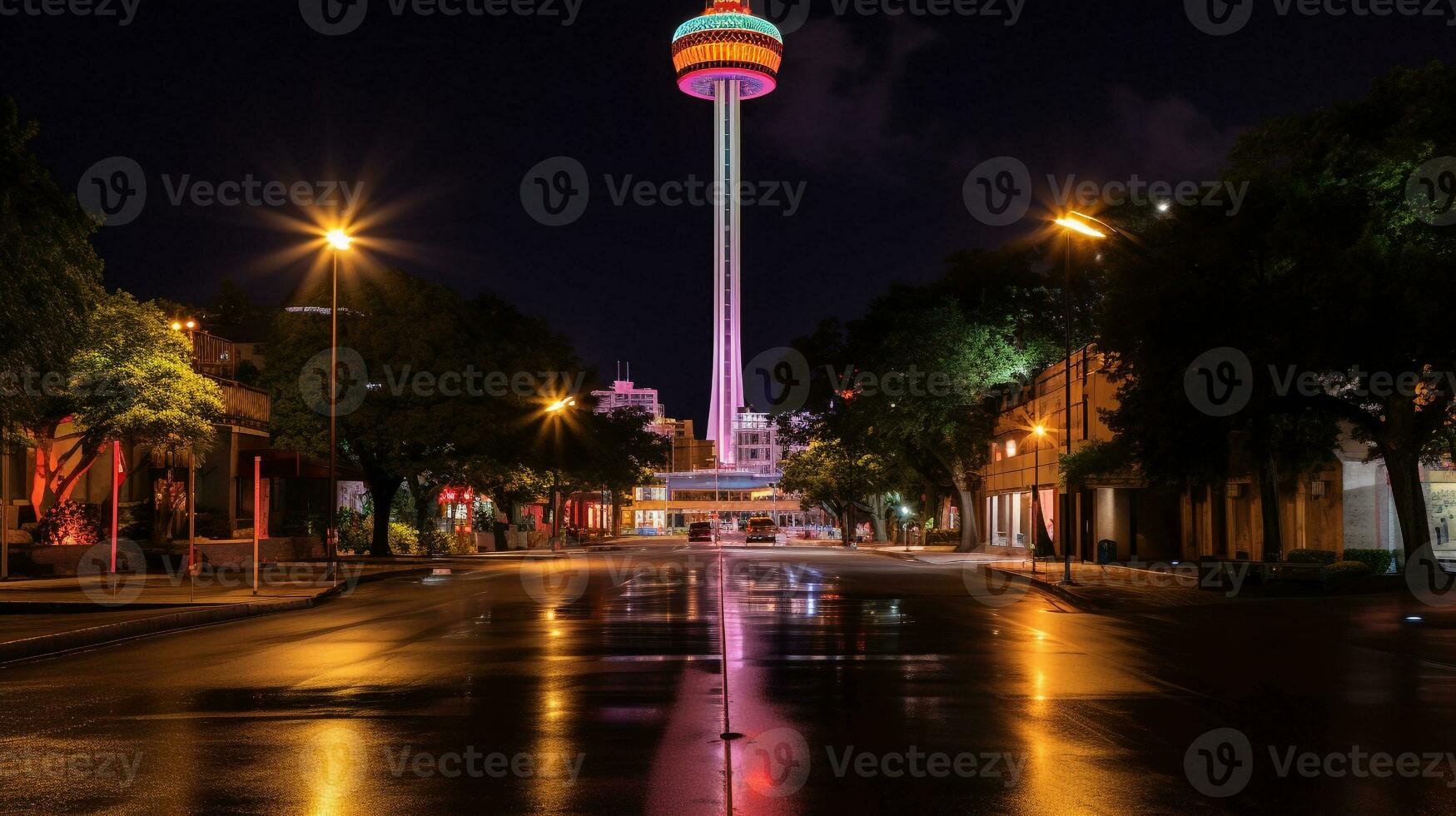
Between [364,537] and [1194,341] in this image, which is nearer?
[1194,341]

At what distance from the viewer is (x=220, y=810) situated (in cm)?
823

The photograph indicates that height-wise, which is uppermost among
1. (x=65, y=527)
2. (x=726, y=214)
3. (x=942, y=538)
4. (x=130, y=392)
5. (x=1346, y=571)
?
(x=726, y=214)

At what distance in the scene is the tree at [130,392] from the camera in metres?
34.2

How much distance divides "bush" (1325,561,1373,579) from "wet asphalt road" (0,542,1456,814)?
5.85 m

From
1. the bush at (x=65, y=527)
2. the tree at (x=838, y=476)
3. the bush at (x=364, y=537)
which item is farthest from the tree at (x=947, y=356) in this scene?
the bush at (x=65, y=527)

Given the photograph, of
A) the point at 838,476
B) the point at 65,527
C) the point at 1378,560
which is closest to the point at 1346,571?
the point at 1378,560

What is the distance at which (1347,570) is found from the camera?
30047mm

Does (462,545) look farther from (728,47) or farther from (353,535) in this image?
(728,47)

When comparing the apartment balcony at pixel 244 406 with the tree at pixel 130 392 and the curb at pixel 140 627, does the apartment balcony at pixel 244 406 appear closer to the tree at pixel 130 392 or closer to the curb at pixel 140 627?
the tree at pixel 130 392

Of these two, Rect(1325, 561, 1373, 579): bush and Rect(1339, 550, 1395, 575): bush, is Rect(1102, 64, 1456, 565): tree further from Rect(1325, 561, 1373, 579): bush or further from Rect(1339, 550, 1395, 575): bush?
Rect(1339, 550, 1395, 575): bush

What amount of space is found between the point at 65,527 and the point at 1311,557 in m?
32.7

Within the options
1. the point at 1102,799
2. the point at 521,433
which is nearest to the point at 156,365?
the point at 521,433

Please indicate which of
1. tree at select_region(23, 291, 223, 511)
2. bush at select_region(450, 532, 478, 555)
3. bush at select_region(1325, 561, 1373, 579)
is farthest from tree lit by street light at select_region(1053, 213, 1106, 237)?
bush at select_region(450, 532, 478, 555)

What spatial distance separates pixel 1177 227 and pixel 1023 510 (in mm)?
35165
